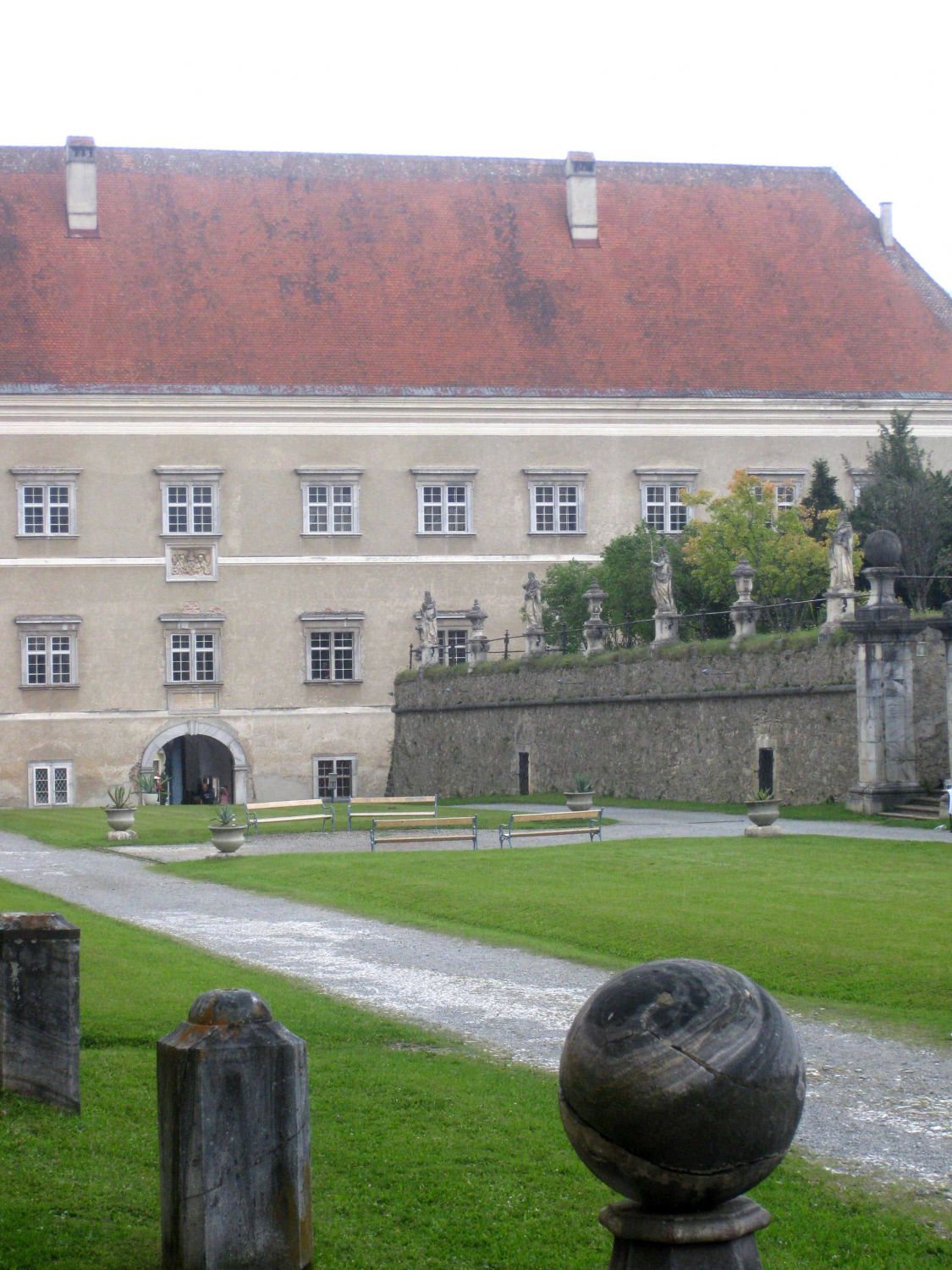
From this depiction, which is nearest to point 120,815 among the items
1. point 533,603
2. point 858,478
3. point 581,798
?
point 581,798

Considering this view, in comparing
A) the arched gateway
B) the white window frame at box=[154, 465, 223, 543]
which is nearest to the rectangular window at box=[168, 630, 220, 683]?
the arched gateway

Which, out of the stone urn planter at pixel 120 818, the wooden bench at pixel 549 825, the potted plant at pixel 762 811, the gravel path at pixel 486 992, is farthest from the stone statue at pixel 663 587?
the gravel path at pixel 486 992

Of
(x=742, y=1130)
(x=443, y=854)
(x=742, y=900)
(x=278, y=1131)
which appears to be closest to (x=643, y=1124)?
(x=742, y=1130)

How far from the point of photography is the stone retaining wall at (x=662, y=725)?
29578mm

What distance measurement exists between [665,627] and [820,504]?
28.8ft

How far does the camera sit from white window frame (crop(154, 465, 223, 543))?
155 ft

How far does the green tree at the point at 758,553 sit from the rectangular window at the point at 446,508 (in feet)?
31.0

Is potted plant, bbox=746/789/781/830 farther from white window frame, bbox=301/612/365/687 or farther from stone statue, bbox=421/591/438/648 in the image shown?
white window frame, bbox=301/612/365/687

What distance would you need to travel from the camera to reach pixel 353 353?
158 feet

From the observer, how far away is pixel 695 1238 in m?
4.45

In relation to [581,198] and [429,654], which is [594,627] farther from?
[581,198]

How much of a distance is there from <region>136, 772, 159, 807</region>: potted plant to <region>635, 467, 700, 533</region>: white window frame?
49.5ft

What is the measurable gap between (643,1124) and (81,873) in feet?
64.7

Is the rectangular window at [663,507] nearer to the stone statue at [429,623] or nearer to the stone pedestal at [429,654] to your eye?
the stone statue at [429,623]
